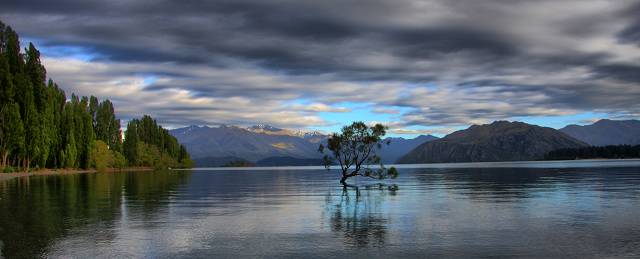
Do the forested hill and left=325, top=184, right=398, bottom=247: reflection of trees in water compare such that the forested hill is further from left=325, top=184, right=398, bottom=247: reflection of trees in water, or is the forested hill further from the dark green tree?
left=325, top=184, right=398, bottom=247: reflection of trees in water

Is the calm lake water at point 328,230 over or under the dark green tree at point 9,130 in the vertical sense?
under

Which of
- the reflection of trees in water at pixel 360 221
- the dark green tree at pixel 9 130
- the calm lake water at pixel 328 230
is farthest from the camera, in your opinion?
the dark green tree at pixel 9 130

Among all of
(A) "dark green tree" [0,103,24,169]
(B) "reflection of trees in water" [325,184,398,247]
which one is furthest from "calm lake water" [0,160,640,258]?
(A) "dark green tree" [0,103,24,169]

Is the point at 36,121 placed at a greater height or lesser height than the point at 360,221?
greater

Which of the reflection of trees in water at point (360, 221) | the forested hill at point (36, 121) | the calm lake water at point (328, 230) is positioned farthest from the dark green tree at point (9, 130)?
the reflection of trees in water at point (360, 221)

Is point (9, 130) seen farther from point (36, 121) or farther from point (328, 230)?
point (328, 230)

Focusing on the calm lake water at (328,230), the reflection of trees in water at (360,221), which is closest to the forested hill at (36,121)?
the calm lake water at (328,230)

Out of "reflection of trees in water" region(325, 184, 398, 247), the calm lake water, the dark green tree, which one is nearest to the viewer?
the calm lake water

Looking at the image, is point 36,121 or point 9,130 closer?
point 9,130

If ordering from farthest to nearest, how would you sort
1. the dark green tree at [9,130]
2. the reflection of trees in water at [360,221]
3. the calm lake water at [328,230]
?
1. the dark green tree at [9,130]
2. the reflection of trees in water at [360,221]
3. the calm lake water at [328,230]

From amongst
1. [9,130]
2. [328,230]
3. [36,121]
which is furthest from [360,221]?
[36,121]

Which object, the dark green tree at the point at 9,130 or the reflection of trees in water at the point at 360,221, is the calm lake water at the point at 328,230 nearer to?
the reflection of trees in water at the point at 360,221

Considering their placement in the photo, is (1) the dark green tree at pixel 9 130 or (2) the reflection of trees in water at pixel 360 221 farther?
(1) the dark green tree at pixel 9 130

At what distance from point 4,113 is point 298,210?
98.2 metres
